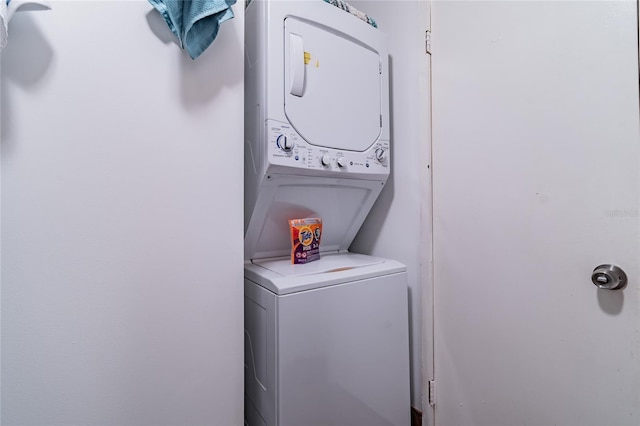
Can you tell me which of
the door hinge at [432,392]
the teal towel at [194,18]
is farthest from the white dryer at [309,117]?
the door hinge at [432,392]

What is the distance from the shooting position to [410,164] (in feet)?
4.90

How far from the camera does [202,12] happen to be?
84cm

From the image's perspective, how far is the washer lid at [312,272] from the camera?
1053 millimetres

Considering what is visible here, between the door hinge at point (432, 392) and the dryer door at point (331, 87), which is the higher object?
the dryer door at point (331, 87)

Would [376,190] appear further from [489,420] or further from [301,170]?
[489,420]

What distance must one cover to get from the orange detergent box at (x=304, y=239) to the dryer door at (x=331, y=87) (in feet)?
1.26

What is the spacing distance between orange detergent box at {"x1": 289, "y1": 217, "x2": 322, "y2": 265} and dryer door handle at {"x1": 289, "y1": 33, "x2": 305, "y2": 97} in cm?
58

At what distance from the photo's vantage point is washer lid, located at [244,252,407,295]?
3.45 feet

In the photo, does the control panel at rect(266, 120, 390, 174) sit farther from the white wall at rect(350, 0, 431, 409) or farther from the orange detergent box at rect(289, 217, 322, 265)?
the orange detergent box at rect(289, 217, 322, 265)

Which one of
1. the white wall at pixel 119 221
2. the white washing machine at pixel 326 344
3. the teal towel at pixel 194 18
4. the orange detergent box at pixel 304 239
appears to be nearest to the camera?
the white wall at pixel 119 221

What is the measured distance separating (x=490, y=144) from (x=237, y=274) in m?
1.20

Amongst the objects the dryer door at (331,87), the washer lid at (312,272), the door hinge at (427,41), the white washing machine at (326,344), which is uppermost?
the door hinge at (427,41)

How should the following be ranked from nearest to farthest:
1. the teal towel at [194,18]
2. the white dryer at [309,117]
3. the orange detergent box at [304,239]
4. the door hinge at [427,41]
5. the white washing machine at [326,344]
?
the teal towel at [194,18]
the white washing machine at [326,344]
the white dryer at [309,117]
the orange detergent box at [304,239]
the door hinge at [427,41]

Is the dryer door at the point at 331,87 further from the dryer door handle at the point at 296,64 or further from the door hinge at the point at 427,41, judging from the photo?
the door hinge at the point at 427,41
